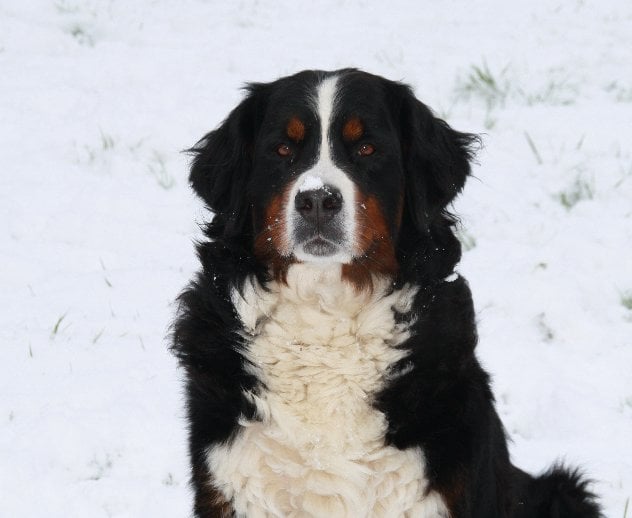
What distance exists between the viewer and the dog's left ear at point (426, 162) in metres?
4.05

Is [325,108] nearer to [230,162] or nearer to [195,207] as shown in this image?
[230,162]

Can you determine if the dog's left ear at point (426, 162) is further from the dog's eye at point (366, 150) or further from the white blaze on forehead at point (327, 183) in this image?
the white blaze on forehead at point (327, 183)

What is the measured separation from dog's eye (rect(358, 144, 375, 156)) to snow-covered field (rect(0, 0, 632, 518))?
1515 mm

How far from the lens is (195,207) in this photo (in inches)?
271

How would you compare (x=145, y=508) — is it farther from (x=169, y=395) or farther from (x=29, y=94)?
(x=29, y=94)

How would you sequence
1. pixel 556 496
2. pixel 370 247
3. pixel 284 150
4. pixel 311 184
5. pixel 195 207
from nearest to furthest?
pixel 311 184
pixel 370 247
pixel 284 150
pixel 556 496
pixel 195 207

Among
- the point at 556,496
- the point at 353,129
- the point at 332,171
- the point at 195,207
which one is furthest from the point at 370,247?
the point at 195,207

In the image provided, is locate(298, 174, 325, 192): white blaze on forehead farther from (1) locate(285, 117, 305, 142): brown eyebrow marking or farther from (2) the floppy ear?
(2) the floppy ear

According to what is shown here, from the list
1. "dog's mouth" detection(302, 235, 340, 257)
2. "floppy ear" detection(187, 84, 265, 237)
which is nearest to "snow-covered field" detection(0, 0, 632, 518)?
"floppy ear" detection(187, 84, 265, 237)

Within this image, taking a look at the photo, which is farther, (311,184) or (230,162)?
(230,162)

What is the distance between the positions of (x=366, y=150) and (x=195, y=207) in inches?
120

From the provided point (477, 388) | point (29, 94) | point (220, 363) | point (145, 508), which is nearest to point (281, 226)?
point (220, 363)

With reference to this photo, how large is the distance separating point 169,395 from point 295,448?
5.69 feet

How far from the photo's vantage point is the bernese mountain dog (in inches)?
151
